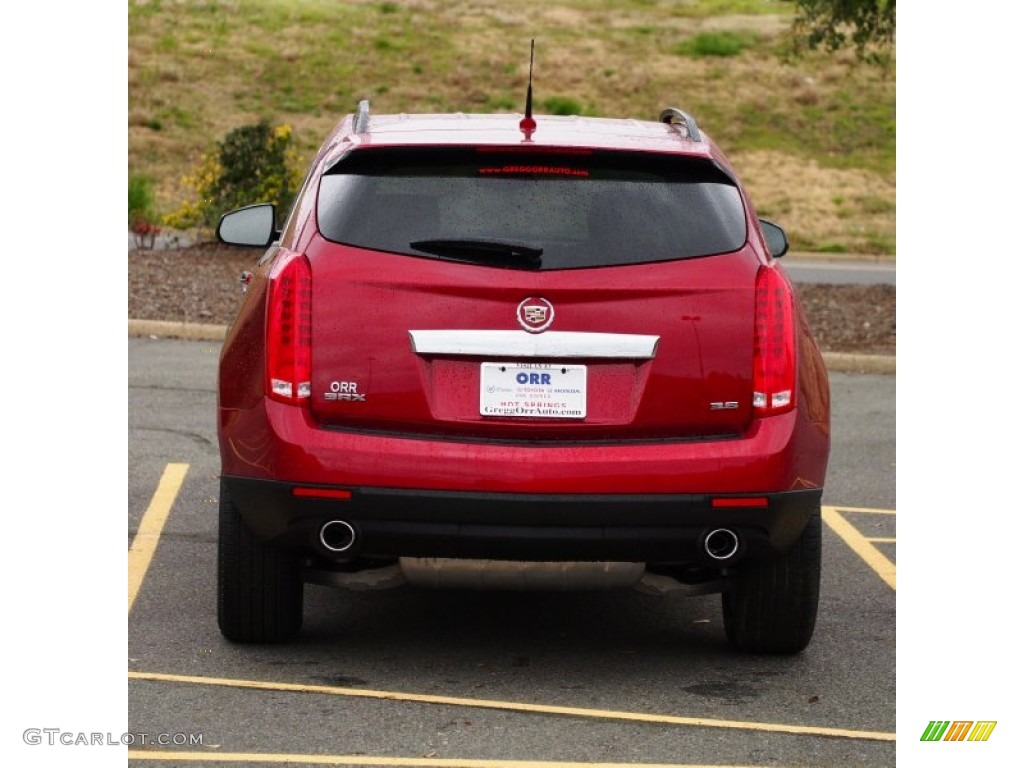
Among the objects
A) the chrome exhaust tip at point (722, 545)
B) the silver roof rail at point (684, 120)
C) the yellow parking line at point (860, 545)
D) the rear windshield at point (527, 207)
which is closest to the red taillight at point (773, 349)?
the rear windshield at point (527, 207)

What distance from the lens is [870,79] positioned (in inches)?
1652

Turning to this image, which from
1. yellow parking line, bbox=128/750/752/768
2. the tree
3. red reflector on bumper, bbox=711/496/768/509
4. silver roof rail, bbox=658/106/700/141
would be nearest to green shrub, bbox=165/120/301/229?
the tree

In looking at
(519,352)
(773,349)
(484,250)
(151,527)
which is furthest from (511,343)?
(151,527)

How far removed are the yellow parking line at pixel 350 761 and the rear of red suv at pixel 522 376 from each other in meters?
0.76

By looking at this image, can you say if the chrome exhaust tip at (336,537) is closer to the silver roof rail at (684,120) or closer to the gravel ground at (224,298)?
the silver roof rail at (684,120)

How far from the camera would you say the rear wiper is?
216 inches

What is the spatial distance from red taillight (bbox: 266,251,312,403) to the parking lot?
93 cm

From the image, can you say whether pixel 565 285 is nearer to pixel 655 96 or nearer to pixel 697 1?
pixel 655 96

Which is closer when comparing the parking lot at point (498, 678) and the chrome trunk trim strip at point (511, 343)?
the parking lot at point (498, 678)

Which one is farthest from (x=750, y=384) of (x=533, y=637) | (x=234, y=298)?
(x=234, y=298)

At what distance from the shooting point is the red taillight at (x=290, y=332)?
543cm

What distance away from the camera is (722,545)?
555cm

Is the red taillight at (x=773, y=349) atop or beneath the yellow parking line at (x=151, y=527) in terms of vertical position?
atop

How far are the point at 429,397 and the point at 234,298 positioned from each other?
431 inches
